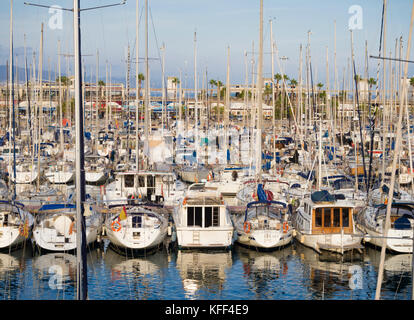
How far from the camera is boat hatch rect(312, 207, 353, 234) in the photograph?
82.4 feet

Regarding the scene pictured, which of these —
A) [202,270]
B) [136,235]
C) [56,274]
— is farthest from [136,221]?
[56,274]

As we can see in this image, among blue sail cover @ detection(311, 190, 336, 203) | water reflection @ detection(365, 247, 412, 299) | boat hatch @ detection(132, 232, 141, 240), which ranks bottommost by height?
water reflection @ detection(365, 247, 412, 299)

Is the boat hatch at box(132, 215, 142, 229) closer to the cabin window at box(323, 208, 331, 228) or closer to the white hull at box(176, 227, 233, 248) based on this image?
the white hull at box(176, 227, 233, 248)

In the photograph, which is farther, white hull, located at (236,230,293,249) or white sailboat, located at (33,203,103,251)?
white hull, located at (236,230,293,249)

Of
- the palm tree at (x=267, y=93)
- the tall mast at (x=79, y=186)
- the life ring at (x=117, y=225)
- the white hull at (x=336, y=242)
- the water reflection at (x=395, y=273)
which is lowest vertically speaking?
the water reflection at (x=395, y=273)

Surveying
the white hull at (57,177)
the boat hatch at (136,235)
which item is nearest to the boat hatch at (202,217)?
the boat hatch at (136,235)

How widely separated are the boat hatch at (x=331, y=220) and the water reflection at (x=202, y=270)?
3.85 m

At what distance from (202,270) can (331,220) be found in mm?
5946

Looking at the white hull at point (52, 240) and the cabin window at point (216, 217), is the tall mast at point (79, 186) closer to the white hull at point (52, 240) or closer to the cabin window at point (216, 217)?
the white hull at point (52, 240)

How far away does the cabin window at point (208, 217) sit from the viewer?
985 inches

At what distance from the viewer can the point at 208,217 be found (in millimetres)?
25062

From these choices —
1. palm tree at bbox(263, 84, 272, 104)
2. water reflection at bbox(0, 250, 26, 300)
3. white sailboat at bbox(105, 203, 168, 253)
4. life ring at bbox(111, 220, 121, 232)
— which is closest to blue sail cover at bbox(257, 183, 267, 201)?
white sailboat at bbox(105, 203, 168, 253)

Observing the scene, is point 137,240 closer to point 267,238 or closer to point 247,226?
point 247,226

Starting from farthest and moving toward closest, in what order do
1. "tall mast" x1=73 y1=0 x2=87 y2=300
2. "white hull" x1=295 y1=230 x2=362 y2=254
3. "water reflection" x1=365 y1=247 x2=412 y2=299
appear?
"white hull" x1=295 y1=230 x2=362 y2=254 < "water reflection" x1=365 y1=247 x2=412 y2=299 < "tall mast" x1=73 y1=0 x2=87 y2=300
